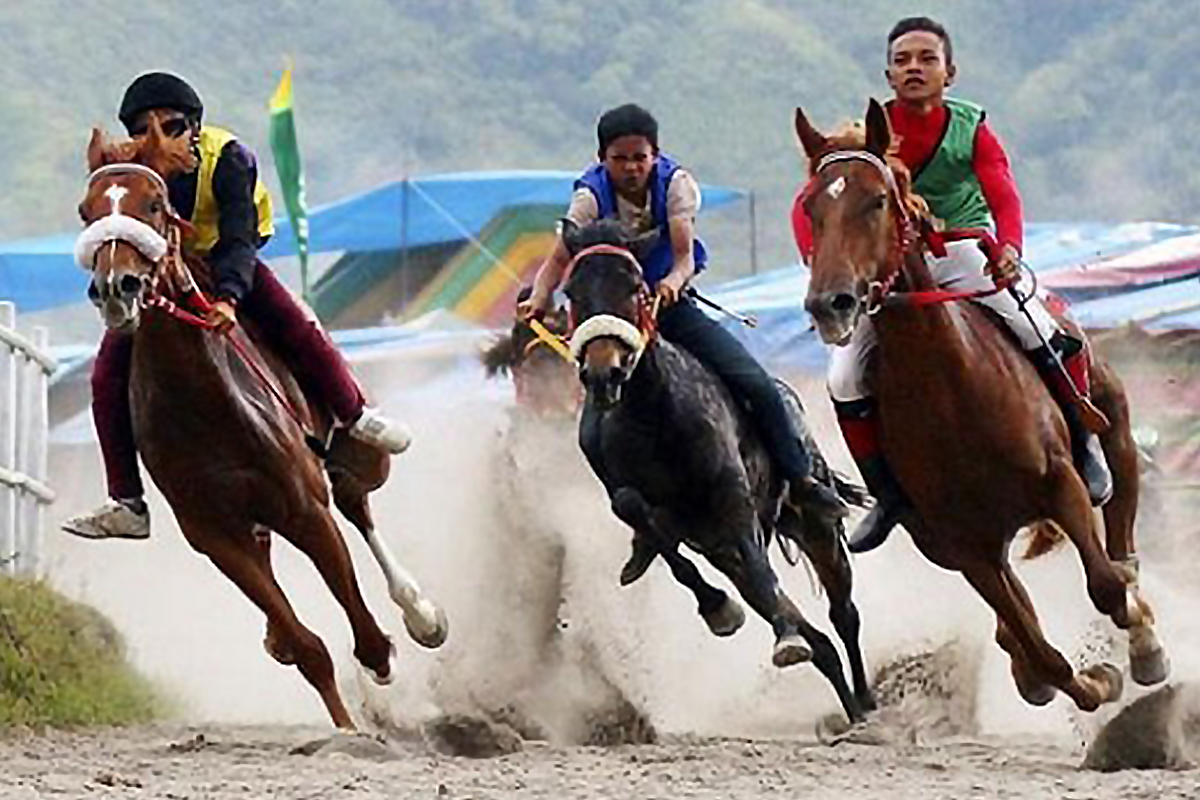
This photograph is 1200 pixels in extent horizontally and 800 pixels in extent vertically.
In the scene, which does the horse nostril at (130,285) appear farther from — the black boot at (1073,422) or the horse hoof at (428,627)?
the black boot at (1073,422)

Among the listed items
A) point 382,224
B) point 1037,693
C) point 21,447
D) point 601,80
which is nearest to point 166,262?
point 1037,693

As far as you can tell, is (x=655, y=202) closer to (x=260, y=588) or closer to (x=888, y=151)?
(x=888, y=151)

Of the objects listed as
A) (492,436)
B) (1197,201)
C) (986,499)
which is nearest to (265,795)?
(986,499)

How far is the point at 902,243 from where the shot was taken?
8.09m

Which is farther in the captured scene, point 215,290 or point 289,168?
point 289,168

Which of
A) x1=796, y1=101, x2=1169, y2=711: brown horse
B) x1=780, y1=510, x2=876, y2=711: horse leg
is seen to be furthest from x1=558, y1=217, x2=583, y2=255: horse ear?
x1=780, y1=510, x2=876, y2=711: horse leg

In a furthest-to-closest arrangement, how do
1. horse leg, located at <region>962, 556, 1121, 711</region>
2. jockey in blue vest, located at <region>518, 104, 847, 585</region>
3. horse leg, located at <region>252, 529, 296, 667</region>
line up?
jockey in blue vest, located at <region>518, 104, 847, 585</region>, horse leg, located at <region>252, 529, 296, 667</region>, horse leg, located at <region>962, 556, 1121, 711</region>

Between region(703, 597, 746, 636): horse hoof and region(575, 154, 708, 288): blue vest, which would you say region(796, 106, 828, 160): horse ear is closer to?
region(575, 154, 708, 288): blue vest

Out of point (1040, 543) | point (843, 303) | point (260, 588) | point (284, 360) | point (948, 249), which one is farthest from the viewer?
point (1040, 543)

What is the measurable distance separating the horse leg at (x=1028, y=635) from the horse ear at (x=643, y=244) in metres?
1.69

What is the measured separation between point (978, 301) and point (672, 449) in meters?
1.44

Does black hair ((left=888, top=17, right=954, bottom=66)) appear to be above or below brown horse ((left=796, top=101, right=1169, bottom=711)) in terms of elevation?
above

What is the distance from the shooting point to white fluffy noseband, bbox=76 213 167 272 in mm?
8156

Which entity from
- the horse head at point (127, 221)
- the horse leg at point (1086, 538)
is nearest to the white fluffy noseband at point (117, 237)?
the horse head at point (127, 221)
